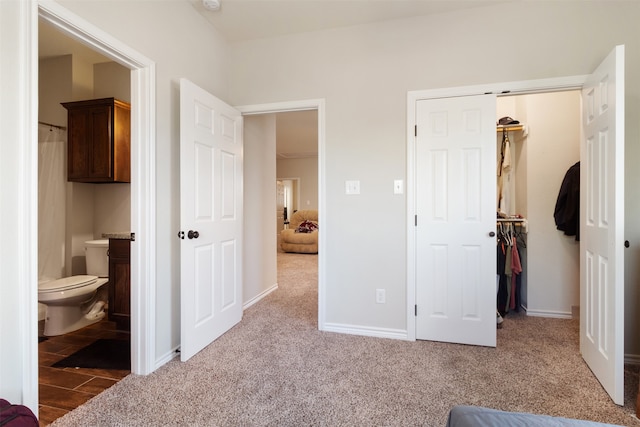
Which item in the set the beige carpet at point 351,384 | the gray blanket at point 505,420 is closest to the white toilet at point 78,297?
the beige carpet at point 351,384

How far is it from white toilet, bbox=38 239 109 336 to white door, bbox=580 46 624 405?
12.6 feet

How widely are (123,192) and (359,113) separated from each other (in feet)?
8.58

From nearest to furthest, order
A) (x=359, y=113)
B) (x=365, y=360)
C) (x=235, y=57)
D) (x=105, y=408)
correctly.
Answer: (x=105, y=408), (x=365, y=360), (x=359, y=113), (x=235, y=57)

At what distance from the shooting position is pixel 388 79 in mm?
2518

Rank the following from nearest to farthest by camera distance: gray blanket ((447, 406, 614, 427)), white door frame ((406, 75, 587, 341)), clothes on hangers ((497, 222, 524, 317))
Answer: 1. gray blanket ((447, 406, 614, 427))
2. white door frame ((406, 75, 587, 341))
3. clothes on hangers ((497, 222, 524, 317))

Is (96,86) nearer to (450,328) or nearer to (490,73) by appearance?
(490,73)

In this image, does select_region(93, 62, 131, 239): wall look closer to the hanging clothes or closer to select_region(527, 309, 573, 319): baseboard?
the hanging clothes

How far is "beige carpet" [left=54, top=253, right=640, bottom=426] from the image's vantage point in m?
1.58

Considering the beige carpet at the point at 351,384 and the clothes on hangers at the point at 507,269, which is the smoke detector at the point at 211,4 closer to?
the beige carpet at the point at 351,384

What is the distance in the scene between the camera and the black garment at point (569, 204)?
9.03 ft

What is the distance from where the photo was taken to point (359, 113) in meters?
2.58

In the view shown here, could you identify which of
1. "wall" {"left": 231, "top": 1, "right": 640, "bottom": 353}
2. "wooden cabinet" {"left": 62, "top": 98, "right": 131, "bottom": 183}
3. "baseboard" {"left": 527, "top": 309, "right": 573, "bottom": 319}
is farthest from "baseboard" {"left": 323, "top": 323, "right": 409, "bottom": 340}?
"wooden cabinet" {"left": 62, "top": 98, "right": 131, "bottom": 183}

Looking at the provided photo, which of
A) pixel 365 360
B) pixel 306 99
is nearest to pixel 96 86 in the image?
pixel 306 99

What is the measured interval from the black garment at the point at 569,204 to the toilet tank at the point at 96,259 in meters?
4.39
